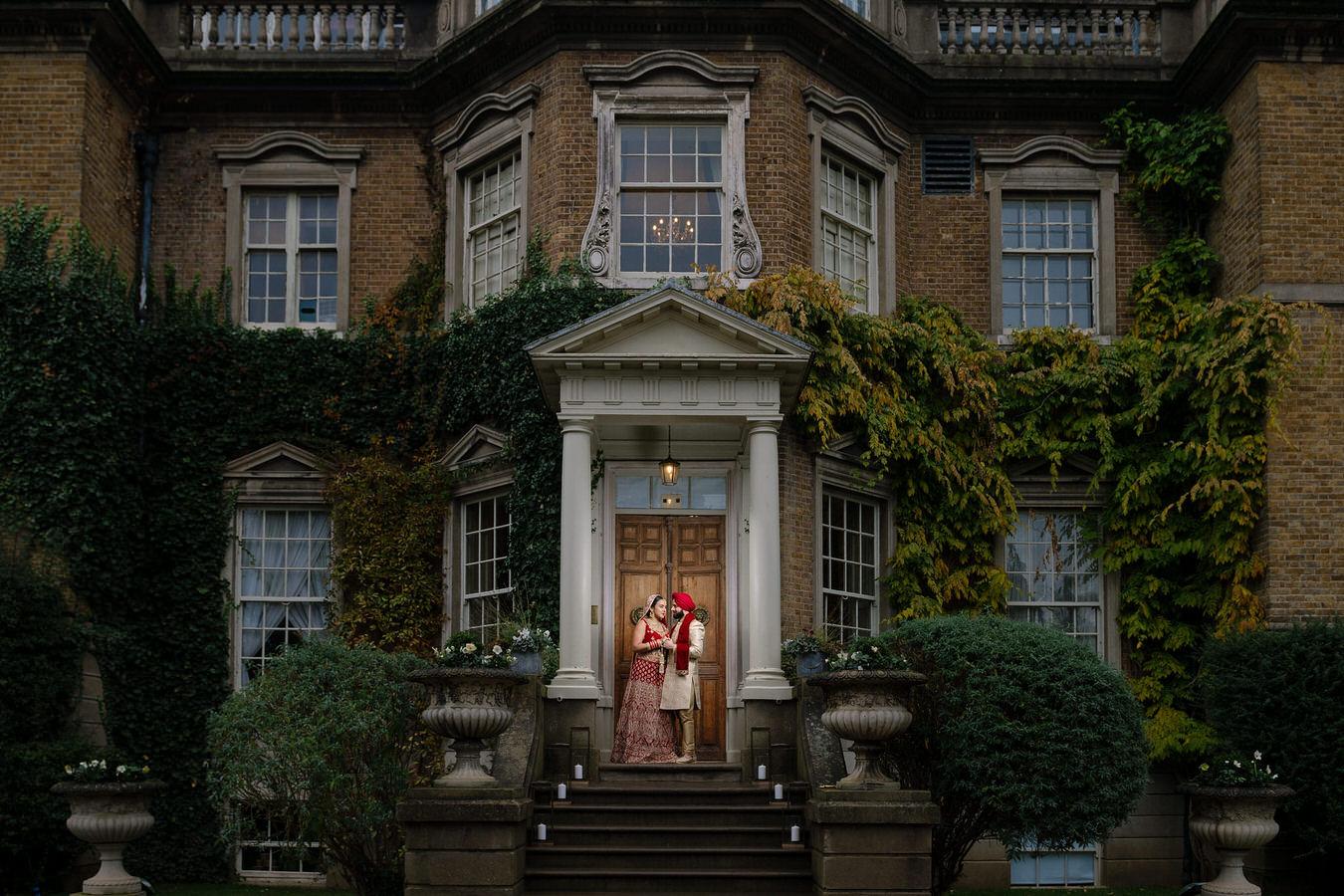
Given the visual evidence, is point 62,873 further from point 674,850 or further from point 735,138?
point 735,138

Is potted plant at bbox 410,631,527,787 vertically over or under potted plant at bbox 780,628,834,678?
under

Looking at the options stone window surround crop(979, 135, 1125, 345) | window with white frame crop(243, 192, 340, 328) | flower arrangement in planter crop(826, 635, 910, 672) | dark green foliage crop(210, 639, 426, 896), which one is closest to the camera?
flower arrangement in planter crop(826, 635, 910, 672)

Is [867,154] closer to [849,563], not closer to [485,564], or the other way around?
[849,563]

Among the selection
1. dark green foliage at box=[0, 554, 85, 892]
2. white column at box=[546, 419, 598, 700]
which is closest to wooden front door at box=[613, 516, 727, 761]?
white column at box=[546, 419, 598, 700]

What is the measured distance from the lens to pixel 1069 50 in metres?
18.3

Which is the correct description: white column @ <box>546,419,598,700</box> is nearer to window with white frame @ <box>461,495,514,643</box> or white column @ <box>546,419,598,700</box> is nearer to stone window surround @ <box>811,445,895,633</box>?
window with white frame @ <box>461,495,514,643</box>

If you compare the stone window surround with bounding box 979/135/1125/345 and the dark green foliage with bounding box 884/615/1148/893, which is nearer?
the dark green foliage with bounding box 884/615/1148/893

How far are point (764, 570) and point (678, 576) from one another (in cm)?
160

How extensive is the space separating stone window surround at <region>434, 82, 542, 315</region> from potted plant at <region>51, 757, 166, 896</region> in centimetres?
654

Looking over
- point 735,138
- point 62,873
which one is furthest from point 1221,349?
point 62,873

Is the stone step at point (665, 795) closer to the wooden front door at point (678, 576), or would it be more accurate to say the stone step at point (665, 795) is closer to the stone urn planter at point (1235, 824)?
the wooden front door at point (678, 576)

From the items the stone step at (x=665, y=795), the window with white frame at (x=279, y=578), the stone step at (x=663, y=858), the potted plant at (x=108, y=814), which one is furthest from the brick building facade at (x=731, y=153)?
the potted plant at (x=108, y=814)

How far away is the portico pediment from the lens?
14242mm

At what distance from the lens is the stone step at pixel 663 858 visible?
1234 cm
